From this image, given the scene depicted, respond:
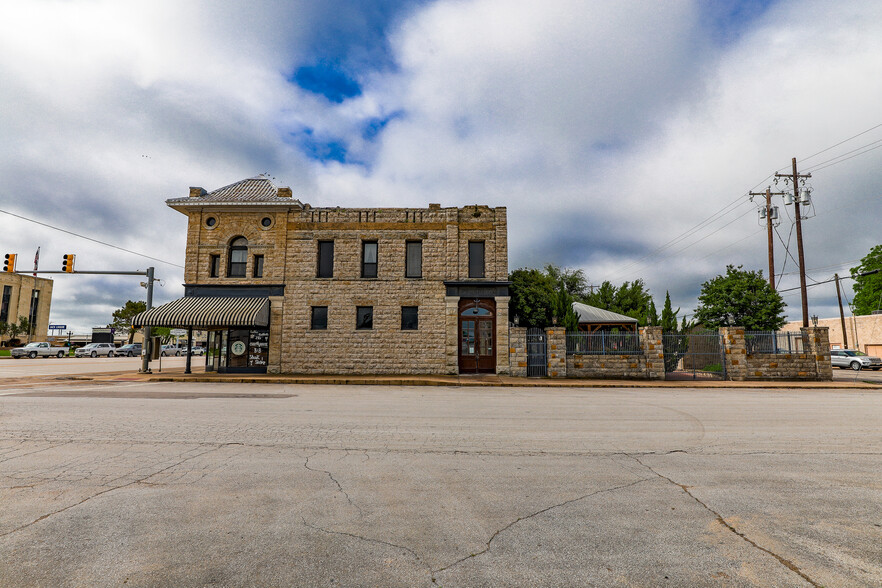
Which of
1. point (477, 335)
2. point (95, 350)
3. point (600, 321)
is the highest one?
point (600, 321)

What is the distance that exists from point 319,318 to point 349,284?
2177 millimetres

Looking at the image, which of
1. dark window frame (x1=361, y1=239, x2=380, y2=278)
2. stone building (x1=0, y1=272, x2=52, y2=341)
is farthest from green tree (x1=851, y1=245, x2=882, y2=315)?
stone building (x1=0, y1=272, x2=52, y2=341)

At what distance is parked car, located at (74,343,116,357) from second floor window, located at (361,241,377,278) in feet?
146

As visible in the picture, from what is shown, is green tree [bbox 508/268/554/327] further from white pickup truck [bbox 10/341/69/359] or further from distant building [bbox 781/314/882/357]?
white pickup truck [bbox 10/341/69/359]

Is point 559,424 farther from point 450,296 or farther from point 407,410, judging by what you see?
point 450,296

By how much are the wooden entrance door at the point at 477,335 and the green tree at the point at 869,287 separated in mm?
49881

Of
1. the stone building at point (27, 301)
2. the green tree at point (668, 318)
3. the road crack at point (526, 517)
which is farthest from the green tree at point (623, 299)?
the stone building at point (27, 301)

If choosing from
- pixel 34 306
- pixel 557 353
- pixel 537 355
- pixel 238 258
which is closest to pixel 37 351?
pixel 238 258

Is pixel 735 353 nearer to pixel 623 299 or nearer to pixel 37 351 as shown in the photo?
pixel 623 299

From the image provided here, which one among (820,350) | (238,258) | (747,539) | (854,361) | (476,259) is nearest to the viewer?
(747,539)

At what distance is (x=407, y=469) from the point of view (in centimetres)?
584

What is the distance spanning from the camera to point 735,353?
22312 millimetres

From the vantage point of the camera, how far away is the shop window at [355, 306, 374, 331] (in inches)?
893

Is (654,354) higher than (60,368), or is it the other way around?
(654,354)
